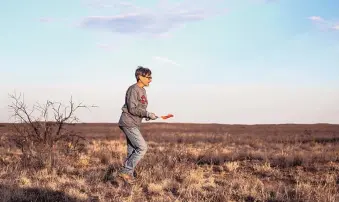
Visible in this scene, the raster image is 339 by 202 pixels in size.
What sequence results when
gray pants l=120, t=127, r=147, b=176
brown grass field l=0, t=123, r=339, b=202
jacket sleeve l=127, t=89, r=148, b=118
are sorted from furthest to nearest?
1. gray pants l=120, t=127, r=147, b=176
2. jacket sleeve l=127, t=89, r=148, b=118
3. brown grass field l=0, t=123, r=339, b=202

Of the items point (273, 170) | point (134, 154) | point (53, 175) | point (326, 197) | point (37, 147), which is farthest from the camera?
point (37, 147)

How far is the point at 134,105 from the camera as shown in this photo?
7605 millimetres

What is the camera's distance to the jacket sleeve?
7.53 metres

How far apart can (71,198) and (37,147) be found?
15.5 feet

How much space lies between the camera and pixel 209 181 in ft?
26.9

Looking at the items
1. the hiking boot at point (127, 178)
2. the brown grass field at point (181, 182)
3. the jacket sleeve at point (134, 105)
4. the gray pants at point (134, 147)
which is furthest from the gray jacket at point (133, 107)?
the brown grass field at point (181, 182)

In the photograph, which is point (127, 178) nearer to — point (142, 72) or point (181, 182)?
point (181, 182)

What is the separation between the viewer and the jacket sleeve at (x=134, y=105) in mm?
7527

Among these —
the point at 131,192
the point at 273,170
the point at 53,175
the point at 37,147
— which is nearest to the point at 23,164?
the point at 37,147

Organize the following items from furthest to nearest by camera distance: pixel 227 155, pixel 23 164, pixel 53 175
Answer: pixel 227 155 < pixel 23 164 < pixel 53 175

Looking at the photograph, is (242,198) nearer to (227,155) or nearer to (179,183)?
(179,183)

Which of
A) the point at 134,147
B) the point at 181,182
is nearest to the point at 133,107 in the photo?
the point at 134,147

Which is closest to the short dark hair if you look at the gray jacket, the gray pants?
the gray jacket

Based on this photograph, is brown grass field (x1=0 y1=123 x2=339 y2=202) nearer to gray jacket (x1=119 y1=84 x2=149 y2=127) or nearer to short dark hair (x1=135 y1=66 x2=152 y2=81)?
gray jacket (x1=119 y1=84 x2=149 y2=127)
